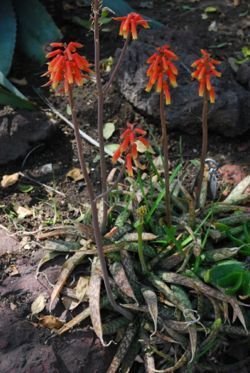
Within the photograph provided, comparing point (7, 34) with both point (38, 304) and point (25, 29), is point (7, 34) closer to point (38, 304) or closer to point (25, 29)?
point (25, 29)

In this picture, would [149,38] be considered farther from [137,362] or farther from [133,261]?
[137,362]

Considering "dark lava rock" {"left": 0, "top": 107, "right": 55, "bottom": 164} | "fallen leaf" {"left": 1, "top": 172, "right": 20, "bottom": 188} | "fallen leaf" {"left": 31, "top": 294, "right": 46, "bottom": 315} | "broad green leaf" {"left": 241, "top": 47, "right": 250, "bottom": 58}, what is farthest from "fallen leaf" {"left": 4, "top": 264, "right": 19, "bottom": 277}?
"broad green leaf" {"left": 241, "top": 47, "right": 250, "bottom": 58}

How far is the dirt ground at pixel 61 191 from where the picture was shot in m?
2.46

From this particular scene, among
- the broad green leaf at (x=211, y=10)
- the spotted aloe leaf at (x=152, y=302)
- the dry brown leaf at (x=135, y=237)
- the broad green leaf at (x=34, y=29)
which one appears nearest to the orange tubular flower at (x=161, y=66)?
the dry brown leaf at (x=135, y=237)

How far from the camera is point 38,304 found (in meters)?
2.58

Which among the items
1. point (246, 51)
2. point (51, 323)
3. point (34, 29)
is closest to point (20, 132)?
point (34, 29)

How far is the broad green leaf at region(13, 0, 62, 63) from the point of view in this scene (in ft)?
12.3

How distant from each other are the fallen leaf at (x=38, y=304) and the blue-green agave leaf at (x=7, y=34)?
136 cm

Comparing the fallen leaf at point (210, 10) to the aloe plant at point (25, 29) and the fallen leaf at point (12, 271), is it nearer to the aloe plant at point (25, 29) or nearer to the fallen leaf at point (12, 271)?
the aloe plant at point (25, 29)

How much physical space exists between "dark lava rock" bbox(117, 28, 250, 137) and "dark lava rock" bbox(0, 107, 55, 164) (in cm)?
45

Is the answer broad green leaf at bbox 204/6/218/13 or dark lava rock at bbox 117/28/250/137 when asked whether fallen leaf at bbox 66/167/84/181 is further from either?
broad green leaf at bbox 204/6/218/13

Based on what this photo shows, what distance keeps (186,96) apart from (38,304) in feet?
4.13

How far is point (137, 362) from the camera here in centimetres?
249

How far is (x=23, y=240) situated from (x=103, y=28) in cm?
171
